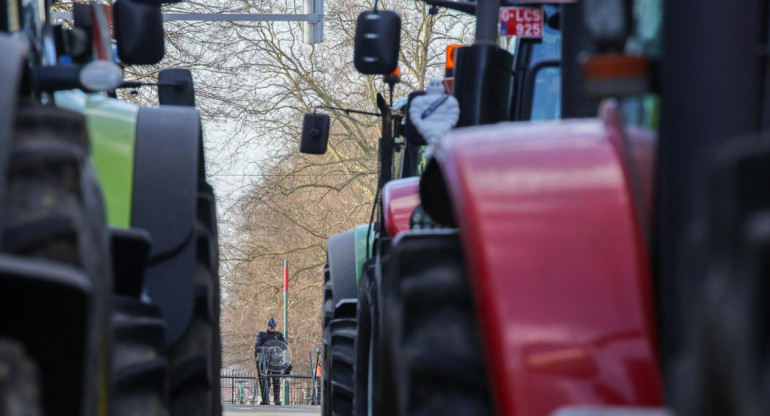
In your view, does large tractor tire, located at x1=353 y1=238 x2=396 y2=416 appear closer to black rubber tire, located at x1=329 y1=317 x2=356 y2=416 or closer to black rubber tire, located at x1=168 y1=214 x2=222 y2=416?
black rubber tire, located at x1=168 y1=214 x2=222 y2=416

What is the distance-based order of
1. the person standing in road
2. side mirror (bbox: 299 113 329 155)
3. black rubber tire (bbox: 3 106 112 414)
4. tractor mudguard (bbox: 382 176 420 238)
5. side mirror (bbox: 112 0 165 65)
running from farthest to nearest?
1. the person standing in road
2. side mirror (bbox: 299 113 329 155)
3. tractor mudguard (bbox: 382 176 420 238)
4. side mirror (bbox: 112 0 165 65)
5. black rubber tire (bbox: 3 106 112 414)

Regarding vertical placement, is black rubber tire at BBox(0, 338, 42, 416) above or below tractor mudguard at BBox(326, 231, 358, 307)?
above

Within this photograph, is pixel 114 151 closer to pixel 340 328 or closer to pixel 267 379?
pixel 340 328

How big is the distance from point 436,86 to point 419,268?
378cm

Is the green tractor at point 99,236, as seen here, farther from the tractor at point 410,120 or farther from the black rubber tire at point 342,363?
the black rubber tire at point 342,363

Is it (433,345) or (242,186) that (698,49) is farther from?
(242,186)

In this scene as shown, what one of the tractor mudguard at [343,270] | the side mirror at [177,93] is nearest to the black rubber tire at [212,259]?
the side mirror at [177,93]

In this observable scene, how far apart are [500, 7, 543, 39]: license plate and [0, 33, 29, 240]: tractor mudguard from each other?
403 cm

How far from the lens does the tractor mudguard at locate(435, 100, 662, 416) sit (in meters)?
2.67

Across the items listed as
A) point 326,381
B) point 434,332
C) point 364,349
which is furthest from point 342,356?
point 434,332

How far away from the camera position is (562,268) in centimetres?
278

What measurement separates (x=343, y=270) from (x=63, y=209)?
787cm

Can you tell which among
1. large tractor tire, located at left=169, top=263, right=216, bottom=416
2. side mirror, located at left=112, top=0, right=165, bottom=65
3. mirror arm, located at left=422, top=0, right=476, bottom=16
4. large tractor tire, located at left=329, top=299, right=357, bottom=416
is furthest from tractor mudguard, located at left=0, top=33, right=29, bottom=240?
mirror arm, located at left=422, top=0, right=476, bottom=16

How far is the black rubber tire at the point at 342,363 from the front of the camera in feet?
26.3
